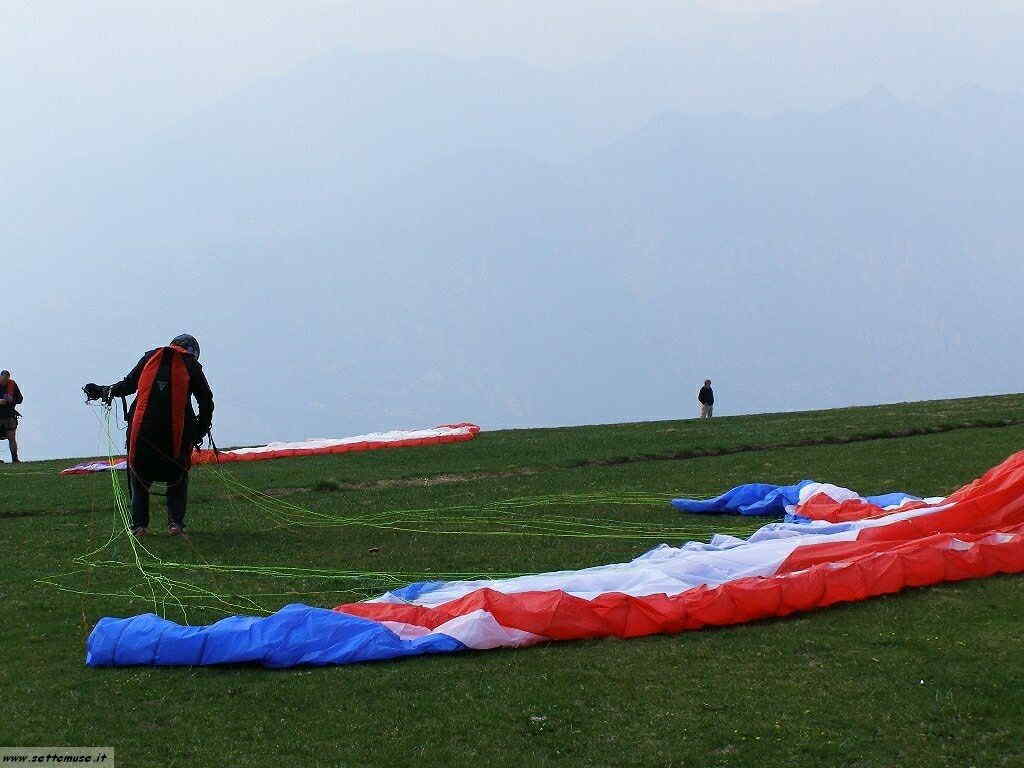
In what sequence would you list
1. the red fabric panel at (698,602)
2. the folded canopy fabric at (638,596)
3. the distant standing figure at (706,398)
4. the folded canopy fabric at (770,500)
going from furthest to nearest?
the distant standing figure at (706,398)
the folded canopy fabric at (770,500)
the red fabric panel at (698,602)
the folded canopy fabric at (638,596)

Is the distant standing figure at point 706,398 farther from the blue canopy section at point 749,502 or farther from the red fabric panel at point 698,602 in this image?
the red fabric panel at point 698,602

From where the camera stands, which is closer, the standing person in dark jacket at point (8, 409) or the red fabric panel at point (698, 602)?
the red fabric panel at point (698, 602)

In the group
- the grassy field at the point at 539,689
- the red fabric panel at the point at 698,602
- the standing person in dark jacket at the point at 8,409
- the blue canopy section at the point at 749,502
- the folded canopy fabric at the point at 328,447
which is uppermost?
the standing person in dark jacket at the point at 8,409

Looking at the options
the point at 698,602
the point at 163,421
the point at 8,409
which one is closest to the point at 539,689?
the point at 698,602

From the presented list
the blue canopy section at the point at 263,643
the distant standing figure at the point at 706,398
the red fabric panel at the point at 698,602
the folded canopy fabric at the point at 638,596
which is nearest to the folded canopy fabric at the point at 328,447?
the distant standing figure at the point at 706,398

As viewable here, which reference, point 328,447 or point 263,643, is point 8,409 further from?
point 263,643

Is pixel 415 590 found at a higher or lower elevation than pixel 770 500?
lower

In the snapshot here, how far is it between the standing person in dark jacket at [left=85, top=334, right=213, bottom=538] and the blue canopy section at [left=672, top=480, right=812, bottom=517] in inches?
233

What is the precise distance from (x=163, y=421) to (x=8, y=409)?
53.7 ft

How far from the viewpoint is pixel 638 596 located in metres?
8.96

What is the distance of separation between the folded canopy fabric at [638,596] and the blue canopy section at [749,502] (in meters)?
2.96

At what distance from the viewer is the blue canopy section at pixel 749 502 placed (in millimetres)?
13906

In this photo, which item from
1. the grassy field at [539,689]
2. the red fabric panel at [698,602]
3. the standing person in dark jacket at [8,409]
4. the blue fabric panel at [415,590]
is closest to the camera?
the grassy field at [539,689]

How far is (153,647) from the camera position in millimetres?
8094
